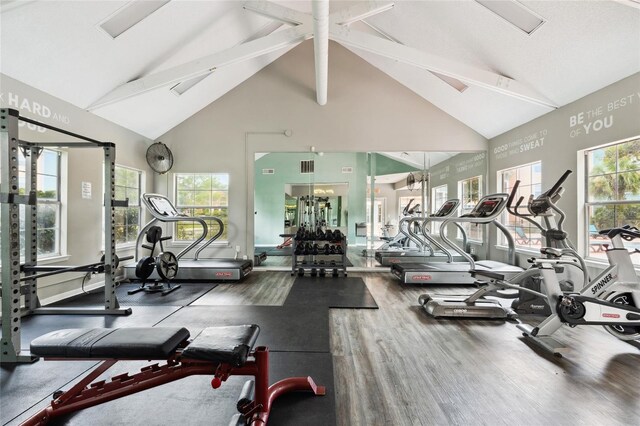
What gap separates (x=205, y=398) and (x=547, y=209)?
13.0ft

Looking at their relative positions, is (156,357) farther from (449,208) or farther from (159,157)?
(159,157)

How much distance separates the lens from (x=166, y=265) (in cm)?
457

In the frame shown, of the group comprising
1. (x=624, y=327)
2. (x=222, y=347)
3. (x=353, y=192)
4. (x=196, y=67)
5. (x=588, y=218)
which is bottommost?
(x=624, y=327)

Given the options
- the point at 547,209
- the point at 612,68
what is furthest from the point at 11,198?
the point at 612,68

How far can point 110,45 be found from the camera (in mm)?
3670

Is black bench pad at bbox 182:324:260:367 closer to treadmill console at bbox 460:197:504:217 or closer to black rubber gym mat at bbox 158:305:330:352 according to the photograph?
A: black rubber gym mat at bbox 158:305:330:352

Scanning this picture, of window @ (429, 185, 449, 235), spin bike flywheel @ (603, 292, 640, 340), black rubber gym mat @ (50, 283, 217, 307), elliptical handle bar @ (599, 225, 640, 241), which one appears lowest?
black rubber gym mat @ (50, 283, 217, 307)

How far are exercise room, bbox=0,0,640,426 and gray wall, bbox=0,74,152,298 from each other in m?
0.03

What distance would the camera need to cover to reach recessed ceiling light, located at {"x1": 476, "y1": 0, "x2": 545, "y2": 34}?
11.0ft

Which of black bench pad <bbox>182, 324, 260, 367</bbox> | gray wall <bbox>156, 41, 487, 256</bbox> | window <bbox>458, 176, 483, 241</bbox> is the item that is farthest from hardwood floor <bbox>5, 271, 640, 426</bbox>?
gray wall <bbox>156, 41, 487, 256</bbox>

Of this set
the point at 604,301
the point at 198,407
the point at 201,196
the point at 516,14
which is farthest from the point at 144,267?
the point at 516,14

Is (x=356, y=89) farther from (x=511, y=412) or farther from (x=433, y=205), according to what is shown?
(x=511, y=412)

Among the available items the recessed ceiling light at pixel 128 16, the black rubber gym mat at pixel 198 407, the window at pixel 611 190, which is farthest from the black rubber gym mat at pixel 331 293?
the recessed ceiling light at pixel 128 16

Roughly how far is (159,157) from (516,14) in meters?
6.26
